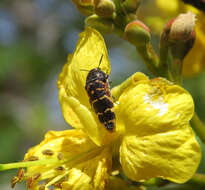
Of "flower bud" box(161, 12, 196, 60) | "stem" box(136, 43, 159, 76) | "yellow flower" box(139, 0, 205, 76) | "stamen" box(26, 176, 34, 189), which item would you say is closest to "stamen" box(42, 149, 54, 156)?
"stamen" box(26, 176, 34, 189)

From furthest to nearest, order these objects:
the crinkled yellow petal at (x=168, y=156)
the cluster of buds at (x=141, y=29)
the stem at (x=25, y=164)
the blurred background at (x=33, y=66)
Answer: the blurred background at (x=33, y=66) < the cluster of buds at (x=141, y=29) < the stem at (x=25, y=164) < the crinkled yellow petal at (x=168, y=156)

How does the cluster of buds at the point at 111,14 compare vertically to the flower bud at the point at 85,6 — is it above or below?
below

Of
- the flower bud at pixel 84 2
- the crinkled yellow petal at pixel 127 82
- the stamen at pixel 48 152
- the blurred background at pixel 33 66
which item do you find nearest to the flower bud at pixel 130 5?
the flower bud at pixel 84 2

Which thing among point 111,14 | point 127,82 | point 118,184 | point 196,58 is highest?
point 111,14

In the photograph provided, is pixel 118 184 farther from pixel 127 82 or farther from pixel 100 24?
pixel 100 24

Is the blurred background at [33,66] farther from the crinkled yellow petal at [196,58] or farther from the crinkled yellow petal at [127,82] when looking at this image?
the crinkled yellow petal at [127,82]

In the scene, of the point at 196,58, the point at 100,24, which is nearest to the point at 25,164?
the point at 100,24
